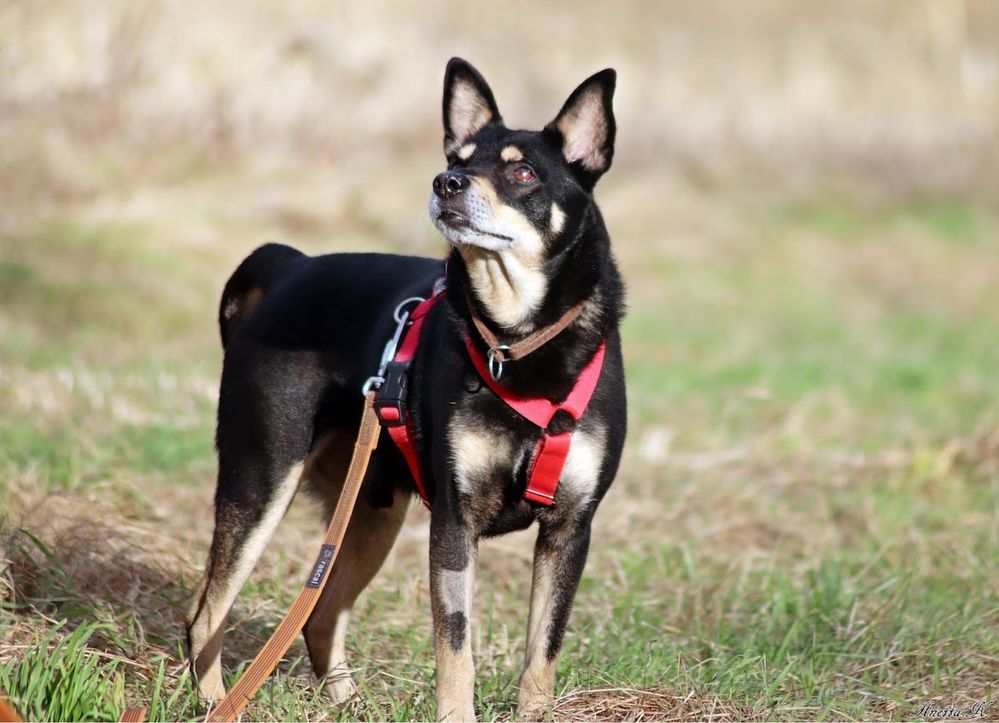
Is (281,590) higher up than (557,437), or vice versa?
(557,437)

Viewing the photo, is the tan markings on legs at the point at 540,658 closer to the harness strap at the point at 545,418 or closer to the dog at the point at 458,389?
the dog at the point at 458,389

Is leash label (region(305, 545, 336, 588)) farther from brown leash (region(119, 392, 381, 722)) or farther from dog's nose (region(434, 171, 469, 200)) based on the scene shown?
dog's nose (region(434, 171, 469, 200))

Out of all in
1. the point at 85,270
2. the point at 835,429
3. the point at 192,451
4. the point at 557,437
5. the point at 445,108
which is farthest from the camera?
the point at 85,270

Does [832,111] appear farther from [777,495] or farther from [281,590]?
[281,590]

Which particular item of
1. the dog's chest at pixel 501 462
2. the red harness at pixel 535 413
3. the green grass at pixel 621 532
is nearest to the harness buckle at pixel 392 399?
the red harness at pixel 535 413

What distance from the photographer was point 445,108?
4082mm

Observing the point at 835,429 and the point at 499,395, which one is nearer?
the point at 499,395

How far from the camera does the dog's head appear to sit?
355 centimetres

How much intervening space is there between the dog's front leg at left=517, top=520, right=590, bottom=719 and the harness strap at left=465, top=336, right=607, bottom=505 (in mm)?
139

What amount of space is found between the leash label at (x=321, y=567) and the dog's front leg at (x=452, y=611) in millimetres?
320

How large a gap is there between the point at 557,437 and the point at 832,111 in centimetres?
1666

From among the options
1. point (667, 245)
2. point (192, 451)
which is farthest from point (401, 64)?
point (192, 451)

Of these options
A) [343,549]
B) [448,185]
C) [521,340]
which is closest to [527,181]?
[448,185]

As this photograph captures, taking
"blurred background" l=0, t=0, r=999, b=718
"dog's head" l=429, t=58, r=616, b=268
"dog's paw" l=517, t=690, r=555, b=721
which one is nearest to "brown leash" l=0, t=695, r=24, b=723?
"blurred background" l=0, t=0, r=999, b=718
